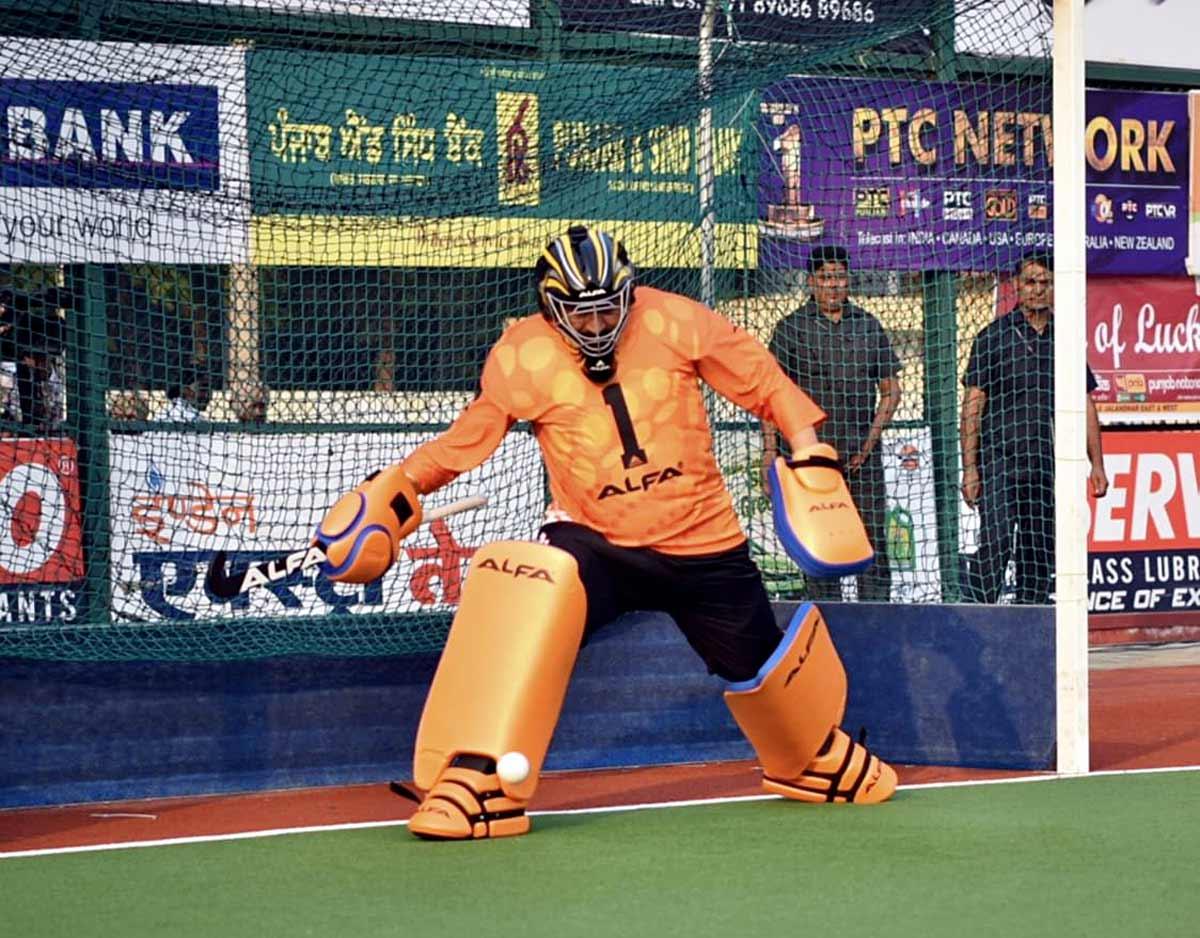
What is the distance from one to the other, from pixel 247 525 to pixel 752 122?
2.51m

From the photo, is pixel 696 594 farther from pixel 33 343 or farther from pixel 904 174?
pixel 33 343

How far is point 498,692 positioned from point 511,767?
0.21m

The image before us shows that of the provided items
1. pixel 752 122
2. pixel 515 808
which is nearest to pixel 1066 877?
pixel 515 808

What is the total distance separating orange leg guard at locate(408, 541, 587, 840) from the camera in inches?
247

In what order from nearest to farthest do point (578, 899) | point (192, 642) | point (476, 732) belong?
point (578, 899)
point (476, 732)
point (192, 642)

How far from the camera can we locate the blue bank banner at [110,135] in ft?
25.4

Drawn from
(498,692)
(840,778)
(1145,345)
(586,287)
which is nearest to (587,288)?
(586,287)

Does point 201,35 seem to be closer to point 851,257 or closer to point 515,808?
point 851,257

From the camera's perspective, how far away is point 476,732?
6.32 m

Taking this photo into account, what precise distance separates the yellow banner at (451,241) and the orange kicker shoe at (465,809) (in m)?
2.71

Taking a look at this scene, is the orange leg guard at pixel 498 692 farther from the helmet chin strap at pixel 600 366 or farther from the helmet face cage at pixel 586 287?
the helmet face cage at pixel 586 287

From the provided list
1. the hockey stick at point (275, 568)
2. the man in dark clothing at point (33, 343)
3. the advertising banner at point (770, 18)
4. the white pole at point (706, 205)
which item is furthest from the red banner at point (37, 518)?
the advertising banner at point (770, 18)

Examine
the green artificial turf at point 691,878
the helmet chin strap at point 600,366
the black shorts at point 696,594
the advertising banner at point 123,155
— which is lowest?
the green artificial turf at point 691,878

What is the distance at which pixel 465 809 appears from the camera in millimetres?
6254
